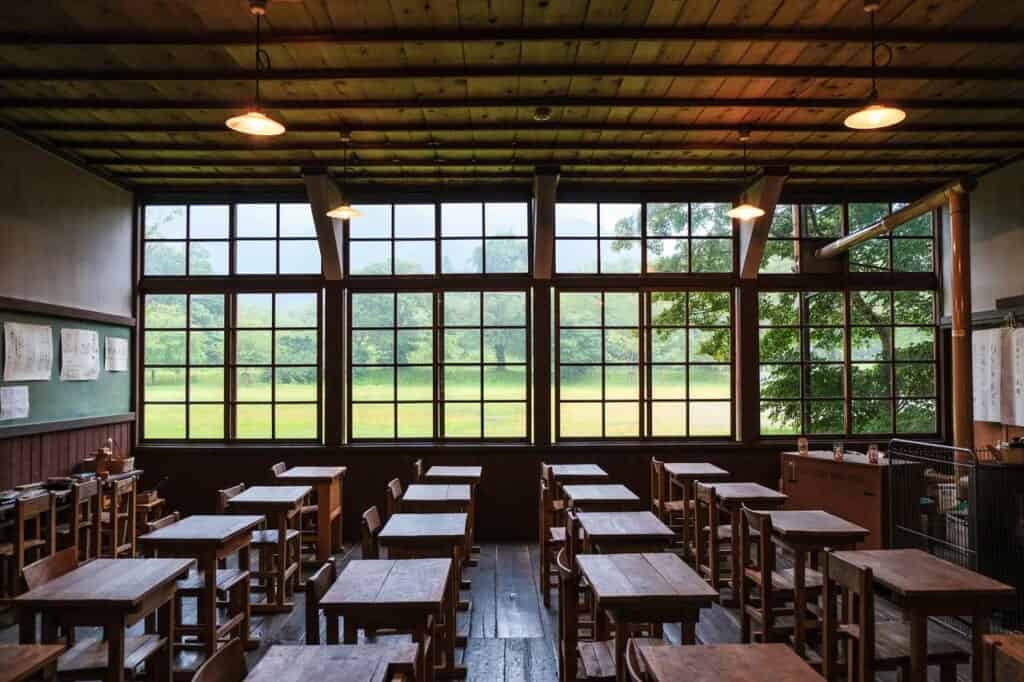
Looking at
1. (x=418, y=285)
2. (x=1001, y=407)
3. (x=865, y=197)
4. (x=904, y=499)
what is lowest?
(x=904, y=499)

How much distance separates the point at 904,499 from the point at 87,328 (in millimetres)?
8246

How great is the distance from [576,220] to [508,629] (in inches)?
202

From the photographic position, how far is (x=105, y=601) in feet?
9.96

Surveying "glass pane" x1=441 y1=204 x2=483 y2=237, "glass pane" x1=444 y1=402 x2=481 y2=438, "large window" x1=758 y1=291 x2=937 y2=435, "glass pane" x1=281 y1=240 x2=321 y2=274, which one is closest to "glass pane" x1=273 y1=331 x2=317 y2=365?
"glass pane" x1=281 y1=240 x2=321 y2=274

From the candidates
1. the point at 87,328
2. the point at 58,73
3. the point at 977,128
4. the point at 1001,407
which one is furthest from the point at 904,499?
the point at 87,328

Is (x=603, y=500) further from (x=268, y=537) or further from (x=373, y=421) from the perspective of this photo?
(x=373, y=421)

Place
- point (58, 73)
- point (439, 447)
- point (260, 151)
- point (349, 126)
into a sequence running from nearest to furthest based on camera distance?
point (58, 73), point (349, 126), point (260, 151), point (439, 447)

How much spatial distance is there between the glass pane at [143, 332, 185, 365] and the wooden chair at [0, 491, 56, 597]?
2900mm

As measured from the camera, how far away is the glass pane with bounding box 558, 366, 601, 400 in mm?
8359

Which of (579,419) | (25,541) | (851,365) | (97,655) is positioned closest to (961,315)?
(851,365)

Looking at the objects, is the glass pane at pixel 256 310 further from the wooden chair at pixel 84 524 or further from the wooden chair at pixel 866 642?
the wooden chair at pixel 866 642

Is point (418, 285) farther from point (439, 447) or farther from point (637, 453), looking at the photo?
point (637, 453)

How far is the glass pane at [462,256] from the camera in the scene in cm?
843

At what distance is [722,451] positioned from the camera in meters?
8.19
